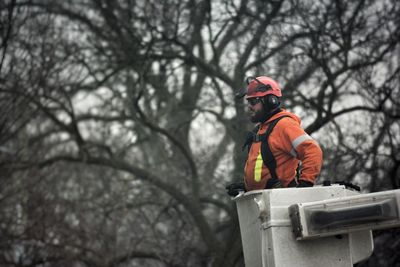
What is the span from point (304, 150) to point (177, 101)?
23.8 feet

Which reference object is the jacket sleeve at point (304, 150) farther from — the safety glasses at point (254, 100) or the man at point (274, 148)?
the safety glasses at point (254, 100)

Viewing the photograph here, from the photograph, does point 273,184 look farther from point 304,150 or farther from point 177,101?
point 177,101

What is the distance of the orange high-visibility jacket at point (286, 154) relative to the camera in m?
4.77

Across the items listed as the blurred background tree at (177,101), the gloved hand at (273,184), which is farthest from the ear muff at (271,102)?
the blurred background tree at (177,101)

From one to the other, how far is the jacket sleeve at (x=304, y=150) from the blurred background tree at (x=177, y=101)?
4.13m

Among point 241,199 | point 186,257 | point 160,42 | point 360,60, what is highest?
point 160,42

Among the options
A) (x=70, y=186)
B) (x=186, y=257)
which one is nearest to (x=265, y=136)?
(x=186, y=257)

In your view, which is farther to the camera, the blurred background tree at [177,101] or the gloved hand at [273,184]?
the blurred background tree at [177,101]

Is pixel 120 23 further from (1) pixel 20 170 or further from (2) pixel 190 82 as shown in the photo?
Result: (1) pixel 20 170

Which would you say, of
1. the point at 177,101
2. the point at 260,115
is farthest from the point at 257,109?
the point at 177,101

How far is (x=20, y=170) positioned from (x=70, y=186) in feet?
16.4

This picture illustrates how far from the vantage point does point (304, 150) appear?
4.80 m

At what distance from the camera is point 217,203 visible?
11000 millimetres

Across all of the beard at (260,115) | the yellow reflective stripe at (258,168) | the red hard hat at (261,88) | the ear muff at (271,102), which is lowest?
the yellow reflective stripe at (258,168)
